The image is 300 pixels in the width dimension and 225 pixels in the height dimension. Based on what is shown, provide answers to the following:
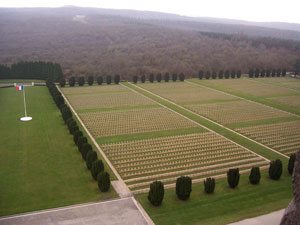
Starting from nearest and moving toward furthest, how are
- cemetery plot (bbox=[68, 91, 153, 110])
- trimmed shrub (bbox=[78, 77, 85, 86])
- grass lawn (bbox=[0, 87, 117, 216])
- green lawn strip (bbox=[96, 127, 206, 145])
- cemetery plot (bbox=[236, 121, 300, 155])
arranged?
1. grass lawn (bbox=[0, 87, 117, 216])
2. cemetery plot (bbox=[236, 121, 300, 155])
3. green lawn strip (bbox=[96, 127, 206, 145])
4. cemetery plot (bbox=[68, 91, 153, 110])
5. trimmed shrub (bbox=[78, 77, 85, 86])

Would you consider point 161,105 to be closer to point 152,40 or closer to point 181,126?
point 181,126

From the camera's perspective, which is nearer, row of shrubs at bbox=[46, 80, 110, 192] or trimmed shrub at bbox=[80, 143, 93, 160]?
row of shrubs at bbox=[46, 80, 110, 192]

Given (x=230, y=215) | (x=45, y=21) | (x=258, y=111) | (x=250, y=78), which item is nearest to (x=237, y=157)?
(x=230, y=215)

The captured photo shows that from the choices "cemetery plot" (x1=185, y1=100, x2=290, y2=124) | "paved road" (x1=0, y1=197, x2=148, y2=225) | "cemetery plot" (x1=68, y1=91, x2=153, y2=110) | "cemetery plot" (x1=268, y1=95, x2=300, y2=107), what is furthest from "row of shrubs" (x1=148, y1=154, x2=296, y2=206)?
"cemetery plot" (x1=268, y1=95, x2=300, y2=107)

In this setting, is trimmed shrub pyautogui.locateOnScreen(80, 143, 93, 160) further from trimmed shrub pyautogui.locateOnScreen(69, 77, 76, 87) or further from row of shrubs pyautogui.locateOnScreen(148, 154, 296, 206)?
trimmed shrub pyautogui.locateOnScreen(69, 77, 76, 87)

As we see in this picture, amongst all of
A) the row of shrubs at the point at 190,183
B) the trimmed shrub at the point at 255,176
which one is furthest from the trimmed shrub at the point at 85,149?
the trimmed shrub at the point at 255,176

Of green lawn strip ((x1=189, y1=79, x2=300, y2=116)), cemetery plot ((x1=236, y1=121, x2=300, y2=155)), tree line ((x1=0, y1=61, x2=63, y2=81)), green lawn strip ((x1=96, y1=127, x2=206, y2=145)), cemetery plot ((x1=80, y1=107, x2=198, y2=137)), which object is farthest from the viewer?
tree line ((x1=0, y1=61, x2=63, y2=81))
